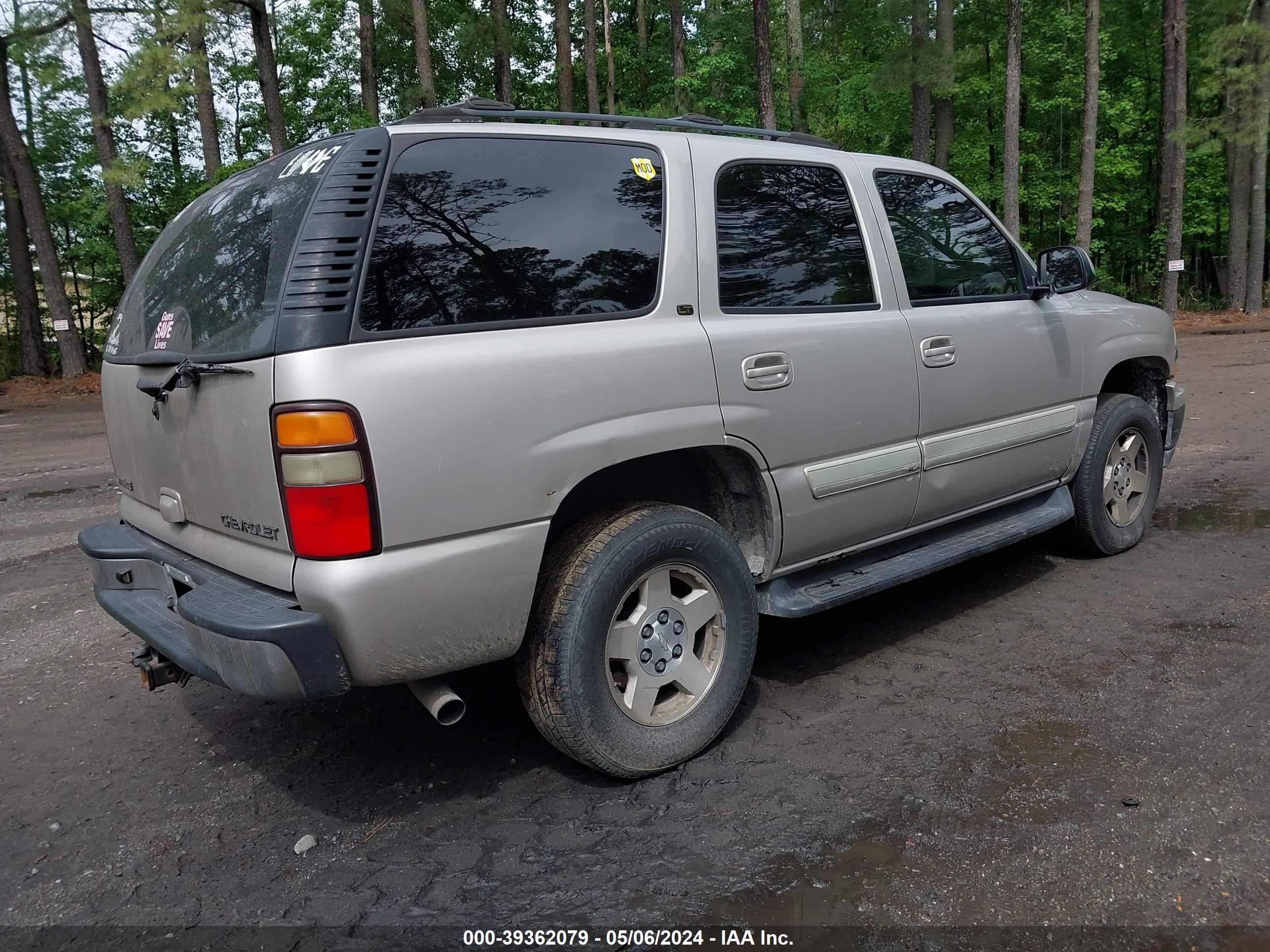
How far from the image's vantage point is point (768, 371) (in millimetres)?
3314

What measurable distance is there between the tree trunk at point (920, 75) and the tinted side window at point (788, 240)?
19204 mm

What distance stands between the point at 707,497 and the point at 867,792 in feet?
3.89

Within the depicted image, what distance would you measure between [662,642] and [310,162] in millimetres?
1848

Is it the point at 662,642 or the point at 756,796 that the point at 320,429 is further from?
the point at 756,796

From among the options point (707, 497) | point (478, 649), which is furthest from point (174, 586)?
point (707, 497)

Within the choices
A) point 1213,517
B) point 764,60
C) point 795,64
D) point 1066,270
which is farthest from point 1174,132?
point 1066,270

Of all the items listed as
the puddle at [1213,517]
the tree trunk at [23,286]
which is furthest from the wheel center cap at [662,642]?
the tree trunk at [23,286]

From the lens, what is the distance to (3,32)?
18859 mm

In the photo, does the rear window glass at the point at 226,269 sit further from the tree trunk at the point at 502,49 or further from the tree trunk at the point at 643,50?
the tree trunk at the point at 643,50

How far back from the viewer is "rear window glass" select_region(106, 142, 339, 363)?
268 centimetres

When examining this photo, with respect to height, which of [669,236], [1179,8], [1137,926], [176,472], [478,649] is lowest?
[1137,926]

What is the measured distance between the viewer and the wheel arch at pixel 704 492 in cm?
318

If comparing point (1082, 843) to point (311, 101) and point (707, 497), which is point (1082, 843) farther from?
point (311, 101)

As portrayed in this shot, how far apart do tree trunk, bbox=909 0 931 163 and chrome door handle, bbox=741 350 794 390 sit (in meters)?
19.9
